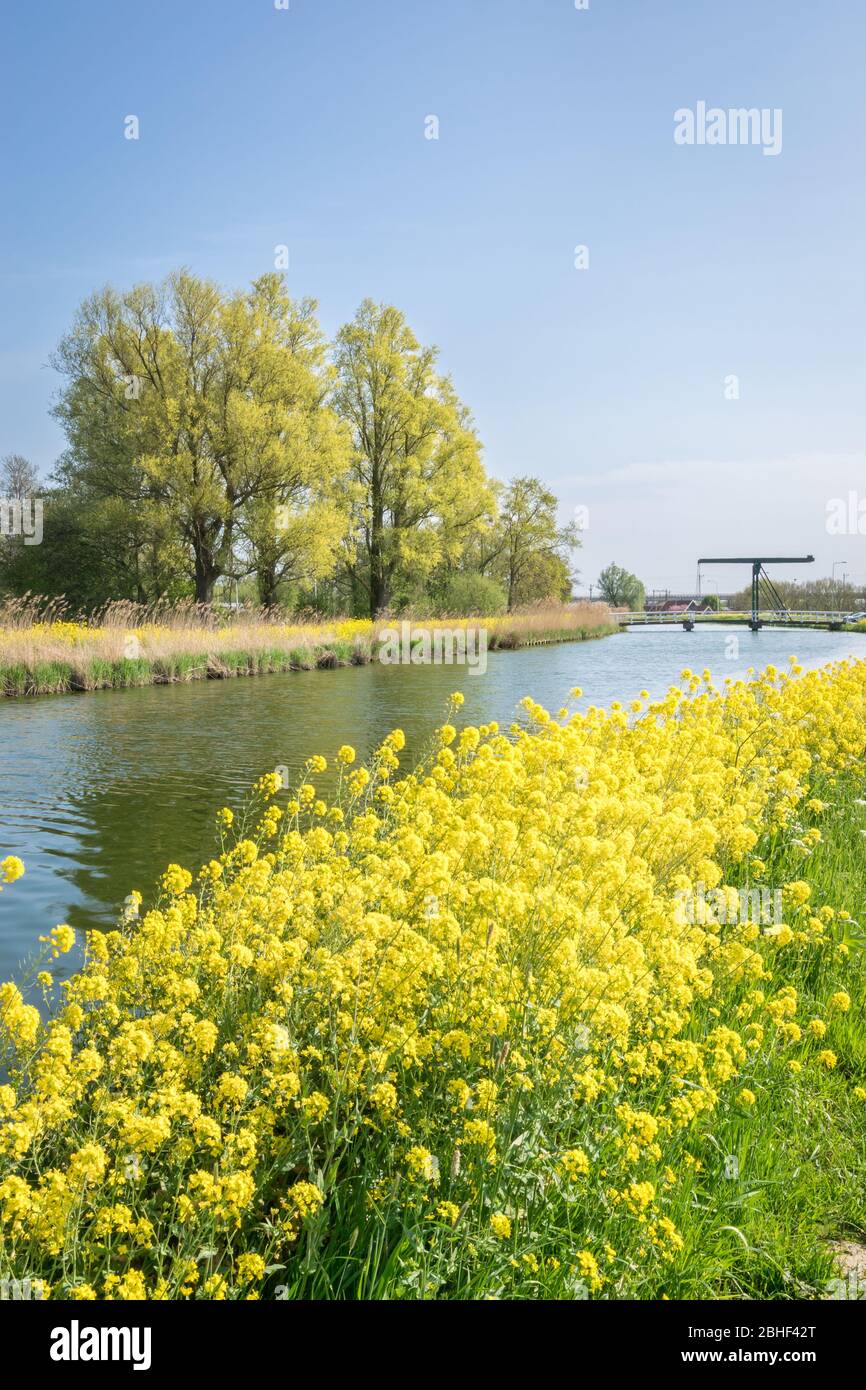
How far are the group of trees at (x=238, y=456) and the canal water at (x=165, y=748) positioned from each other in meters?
10.6

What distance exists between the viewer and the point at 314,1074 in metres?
3.33

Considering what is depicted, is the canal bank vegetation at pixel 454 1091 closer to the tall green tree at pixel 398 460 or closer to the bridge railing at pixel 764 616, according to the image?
the tall green tree at pixel 398 460

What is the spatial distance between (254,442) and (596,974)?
107 feet

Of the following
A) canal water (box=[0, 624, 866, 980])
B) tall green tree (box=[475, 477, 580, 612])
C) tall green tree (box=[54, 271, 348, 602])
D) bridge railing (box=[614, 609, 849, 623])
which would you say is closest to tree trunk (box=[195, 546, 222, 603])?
tall green tree (box=[54, 271, 348, 602])

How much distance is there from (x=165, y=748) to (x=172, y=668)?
1046 cm

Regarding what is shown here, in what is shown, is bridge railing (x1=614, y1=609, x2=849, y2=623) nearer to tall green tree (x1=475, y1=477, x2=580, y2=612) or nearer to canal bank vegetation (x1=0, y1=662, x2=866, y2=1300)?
tall green tree (x1=475, y1=477, x2=580, y2=612)

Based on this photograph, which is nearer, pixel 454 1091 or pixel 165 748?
pixel 454 1091

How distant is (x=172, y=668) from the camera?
2319 centimetres

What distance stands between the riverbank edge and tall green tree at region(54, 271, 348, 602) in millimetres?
6474

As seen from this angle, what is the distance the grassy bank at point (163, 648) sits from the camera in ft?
65.6

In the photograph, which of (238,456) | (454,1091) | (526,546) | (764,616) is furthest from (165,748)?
(764,616)

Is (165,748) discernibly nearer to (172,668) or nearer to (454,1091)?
(172,668)
